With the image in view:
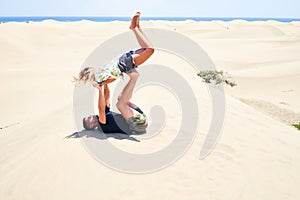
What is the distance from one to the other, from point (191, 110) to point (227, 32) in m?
38.7

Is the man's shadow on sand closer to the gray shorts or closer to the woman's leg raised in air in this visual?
the gray shorts

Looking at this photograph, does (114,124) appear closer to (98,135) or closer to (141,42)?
(98,135)

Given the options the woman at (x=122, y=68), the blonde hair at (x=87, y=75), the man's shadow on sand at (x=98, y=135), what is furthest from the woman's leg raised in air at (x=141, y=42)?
the man's shadow on sand at (x=98, y=135)

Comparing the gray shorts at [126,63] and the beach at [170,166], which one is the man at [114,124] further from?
the gray shorts at [126,63]

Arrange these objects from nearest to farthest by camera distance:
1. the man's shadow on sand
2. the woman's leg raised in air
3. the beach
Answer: the beach < the woman's leg raised in air < the man's shadow on sand

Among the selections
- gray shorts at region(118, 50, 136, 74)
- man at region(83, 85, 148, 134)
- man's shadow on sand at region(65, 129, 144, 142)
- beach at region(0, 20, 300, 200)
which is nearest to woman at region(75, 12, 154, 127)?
gray shorts at region(118, 50, 136, 74)

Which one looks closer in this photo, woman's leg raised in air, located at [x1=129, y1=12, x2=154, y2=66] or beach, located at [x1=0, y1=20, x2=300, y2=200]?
beach, located at [x1=0, y1=20, x2=300, y2=200]

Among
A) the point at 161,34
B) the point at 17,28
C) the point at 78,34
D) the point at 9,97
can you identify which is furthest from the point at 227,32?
the point at 9,97

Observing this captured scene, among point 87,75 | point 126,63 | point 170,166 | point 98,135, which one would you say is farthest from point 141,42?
point 170,166

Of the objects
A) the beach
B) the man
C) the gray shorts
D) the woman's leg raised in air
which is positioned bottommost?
the beach

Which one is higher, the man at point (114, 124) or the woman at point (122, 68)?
the woman at point (122, 68)

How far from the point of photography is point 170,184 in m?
3.86

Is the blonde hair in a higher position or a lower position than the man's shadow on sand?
higher

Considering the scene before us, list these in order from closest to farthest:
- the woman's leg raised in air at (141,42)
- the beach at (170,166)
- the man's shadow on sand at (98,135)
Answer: the beach at (170,166) < the woman's leg raised in air at (141,42) < the man's shadow on sand at (98,135)
